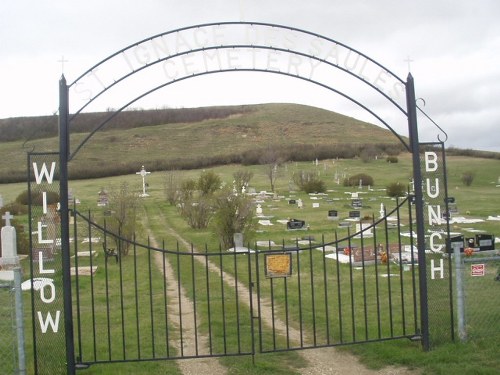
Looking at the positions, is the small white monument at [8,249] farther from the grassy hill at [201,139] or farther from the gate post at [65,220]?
the grassy hill at [201,139]

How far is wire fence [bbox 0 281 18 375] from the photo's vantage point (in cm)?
650

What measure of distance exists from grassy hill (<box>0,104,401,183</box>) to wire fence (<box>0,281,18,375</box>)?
47.0 metres

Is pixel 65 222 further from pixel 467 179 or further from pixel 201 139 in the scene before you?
pixel 201 139

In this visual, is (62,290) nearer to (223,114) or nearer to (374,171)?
(374,171)

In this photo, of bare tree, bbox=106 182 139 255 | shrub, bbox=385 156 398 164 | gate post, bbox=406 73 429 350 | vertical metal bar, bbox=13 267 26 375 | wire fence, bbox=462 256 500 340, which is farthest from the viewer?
shrub, bbox=385 156 398 164

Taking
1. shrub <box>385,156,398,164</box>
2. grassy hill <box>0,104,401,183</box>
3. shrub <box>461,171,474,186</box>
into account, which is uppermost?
grassy hill <box>0,104,401,183</box>

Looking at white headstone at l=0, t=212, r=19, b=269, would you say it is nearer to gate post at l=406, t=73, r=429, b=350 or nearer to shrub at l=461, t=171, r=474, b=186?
gate post at l=406, t=73, r=429, b=350

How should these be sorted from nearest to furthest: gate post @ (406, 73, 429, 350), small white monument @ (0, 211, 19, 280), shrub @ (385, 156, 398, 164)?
gate post @ (406, 73, 429, 350) → small white monument @ (0, 211, 19, 280) → shrub @ (385, 156, 398, 164)

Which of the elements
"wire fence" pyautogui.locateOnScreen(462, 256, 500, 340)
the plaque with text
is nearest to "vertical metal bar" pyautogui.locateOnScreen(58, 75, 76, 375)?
the plaque with text

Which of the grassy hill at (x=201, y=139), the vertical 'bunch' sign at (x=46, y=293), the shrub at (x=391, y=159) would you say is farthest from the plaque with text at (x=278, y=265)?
the shrub at (x=391, y=159)

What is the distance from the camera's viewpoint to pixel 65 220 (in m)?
6.13

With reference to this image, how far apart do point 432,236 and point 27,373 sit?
4.88 meters

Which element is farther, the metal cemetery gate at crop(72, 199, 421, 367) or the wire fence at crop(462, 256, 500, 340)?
the wire fence at crop(462, 256, 500, 340)

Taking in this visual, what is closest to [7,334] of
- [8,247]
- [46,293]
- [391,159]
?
[46,293]
